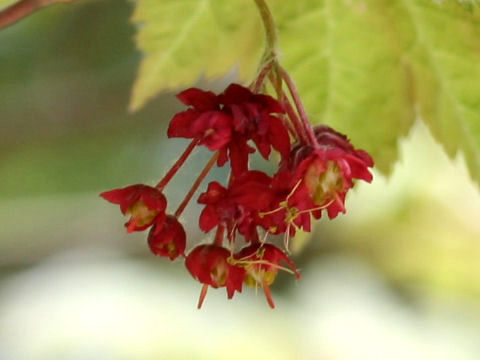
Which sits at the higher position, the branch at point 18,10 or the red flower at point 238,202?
the branch at point 18,10

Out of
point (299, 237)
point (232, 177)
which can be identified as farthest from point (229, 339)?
point (232, 177)

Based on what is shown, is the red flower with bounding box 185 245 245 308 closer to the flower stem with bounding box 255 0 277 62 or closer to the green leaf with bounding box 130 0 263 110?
the flower stem with bounding box 255 0 277 62

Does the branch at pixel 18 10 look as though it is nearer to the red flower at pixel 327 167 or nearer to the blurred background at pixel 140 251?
the red flower at pixel 327 167

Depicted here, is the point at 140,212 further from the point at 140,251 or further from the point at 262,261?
the point at 140,251

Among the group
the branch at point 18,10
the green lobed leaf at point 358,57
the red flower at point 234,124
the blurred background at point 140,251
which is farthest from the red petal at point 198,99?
the blurred background at point 140,251

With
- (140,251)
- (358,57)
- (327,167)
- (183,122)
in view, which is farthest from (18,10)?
(140,251)


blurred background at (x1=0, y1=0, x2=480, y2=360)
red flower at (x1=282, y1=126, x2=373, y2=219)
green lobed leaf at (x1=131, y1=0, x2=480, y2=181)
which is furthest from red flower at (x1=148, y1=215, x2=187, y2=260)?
blurred background at (x1=0, y1=0, x2=480, y2=360)
